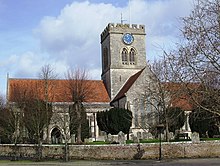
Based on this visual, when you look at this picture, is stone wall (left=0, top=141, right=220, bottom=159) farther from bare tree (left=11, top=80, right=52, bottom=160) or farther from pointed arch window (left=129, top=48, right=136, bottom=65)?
pointed arch window (left=129, top=48, right=136, bottom=65)

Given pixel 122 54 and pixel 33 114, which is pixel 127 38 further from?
pixel 33 114

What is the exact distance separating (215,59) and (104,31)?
1978 inches

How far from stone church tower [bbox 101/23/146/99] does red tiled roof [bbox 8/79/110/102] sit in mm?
1467

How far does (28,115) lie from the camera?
37.2 meters

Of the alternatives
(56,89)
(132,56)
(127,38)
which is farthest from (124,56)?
(56,89)

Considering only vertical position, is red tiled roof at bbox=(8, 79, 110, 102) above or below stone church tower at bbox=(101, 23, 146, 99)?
below

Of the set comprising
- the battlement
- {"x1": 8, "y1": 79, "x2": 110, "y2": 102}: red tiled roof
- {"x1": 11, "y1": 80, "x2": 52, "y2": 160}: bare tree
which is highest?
the battlement

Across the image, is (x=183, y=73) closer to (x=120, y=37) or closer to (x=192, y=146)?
(x=192, y=146)

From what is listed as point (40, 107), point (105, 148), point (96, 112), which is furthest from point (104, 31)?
point (105, 148)

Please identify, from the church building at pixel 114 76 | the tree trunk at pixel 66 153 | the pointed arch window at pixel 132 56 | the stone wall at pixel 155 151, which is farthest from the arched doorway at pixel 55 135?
the stone wall at pixel 155 151

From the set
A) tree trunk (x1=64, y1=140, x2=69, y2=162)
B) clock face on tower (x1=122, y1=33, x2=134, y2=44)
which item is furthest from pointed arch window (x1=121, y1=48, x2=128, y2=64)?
tree trunk (x1=64, y1=140, x2=69, y2=162)

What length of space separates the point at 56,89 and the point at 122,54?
11881 millimetres

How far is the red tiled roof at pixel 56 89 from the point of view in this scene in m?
50.7

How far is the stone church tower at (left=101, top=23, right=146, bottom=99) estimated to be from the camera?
5438cm
